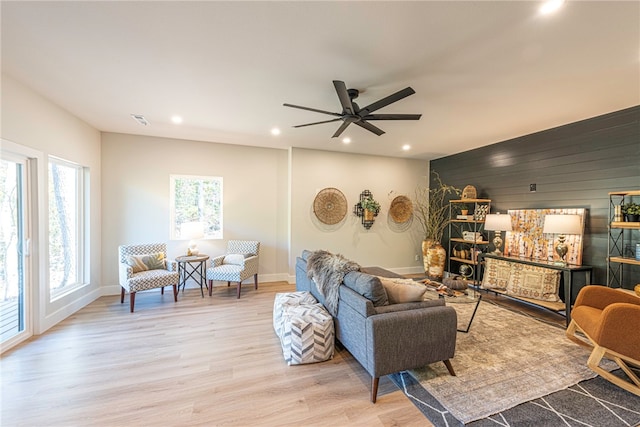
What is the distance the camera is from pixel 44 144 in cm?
307

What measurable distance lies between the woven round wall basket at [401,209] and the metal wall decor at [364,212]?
0.49 m

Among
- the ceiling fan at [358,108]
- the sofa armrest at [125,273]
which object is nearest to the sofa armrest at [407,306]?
the ceiling fan at [358,108]

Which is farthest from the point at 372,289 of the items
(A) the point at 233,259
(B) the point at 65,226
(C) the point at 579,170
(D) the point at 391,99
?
(B) the point at 65,226

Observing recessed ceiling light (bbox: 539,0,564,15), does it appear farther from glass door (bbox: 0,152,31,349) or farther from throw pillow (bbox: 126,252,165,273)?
throw pillow (bbox: 126,252,165,273)

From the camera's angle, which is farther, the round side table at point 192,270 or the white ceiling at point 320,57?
the round side table at point 192,270

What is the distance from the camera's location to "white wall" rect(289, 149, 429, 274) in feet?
17.2

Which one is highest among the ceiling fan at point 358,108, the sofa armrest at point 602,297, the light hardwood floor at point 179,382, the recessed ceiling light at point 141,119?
the recessed ceiling light at point 141,119

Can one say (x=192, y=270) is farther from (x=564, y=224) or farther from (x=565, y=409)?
(x=564, y=224)

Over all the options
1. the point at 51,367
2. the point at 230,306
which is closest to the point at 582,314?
the point at 230,306

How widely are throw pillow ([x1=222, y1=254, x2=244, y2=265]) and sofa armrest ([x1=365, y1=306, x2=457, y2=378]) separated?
3.14m

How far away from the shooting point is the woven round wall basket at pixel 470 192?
509 cm

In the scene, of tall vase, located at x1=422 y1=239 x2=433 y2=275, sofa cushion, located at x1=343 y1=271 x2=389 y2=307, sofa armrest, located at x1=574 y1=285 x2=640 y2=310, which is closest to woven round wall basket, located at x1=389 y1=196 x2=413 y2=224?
tall vase, located at x1=422 y1=239 x2=433 y2=275

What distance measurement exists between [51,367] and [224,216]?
3.06 metres

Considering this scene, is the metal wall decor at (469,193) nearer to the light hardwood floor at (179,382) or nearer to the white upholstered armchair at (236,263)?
the light hardwood floor at (179,382)
